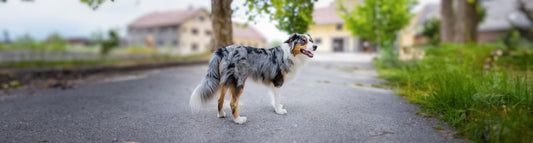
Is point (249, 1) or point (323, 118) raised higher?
point (249, 1)

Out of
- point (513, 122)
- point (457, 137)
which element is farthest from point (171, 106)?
point (513, 122)

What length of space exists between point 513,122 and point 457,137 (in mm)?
487

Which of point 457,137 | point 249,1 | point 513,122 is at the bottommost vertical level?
point 457,137

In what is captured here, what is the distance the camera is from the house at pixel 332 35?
93.1 ft

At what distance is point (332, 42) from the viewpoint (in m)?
29.8

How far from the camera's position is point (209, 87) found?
331 cm

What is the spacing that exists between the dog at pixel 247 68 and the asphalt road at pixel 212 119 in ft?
1.14

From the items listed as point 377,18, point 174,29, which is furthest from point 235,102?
point 174,29

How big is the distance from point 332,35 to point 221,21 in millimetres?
25660

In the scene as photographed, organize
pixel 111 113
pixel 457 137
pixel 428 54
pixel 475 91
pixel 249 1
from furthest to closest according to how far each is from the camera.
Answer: pixel 428 54 → pixel 249 1 → pixel 111 113 → pixel 475 91 → pixel 457 137

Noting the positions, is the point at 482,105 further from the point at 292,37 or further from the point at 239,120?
the point at 239,120

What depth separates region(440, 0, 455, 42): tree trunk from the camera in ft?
43.1

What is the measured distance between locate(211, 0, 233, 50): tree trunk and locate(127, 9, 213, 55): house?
92.4 feet

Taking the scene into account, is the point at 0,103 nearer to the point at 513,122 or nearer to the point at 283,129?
the point at 283,129
